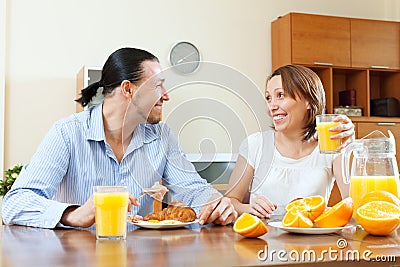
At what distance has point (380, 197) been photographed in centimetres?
144

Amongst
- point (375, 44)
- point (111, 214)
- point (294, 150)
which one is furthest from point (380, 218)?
point (375, 44)

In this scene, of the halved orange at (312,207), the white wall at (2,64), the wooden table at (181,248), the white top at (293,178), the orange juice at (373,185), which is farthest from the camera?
the white wall at (2,64)

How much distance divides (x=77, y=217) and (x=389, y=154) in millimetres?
840

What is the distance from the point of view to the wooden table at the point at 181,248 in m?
1.04

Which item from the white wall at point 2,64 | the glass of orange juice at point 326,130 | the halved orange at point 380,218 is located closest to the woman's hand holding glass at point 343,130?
the glass of orange juice at point 326,130

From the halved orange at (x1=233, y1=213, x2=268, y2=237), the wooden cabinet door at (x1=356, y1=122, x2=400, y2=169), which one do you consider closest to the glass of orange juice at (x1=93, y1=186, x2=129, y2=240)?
the halved orange at (x1=233, y1=213, x2=268, y2=237)

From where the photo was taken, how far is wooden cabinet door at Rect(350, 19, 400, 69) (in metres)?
4.55

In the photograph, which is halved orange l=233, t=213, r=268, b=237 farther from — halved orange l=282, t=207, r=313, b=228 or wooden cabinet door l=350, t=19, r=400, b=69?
wooden cabinet door l=350, t=19, r=400, b=69

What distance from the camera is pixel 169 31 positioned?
4316 millimetres

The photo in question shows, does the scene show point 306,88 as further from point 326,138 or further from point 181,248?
point 181,248

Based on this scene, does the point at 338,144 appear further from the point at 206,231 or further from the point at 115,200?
the point at 115,200

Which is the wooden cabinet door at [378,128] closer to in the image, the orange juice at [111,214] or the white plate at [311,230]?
the white plate at [311,230]

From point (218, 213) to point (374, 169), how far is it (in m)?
0.44

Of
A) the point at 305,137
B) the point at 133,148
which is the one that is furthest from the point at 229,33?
the point at 133,148
